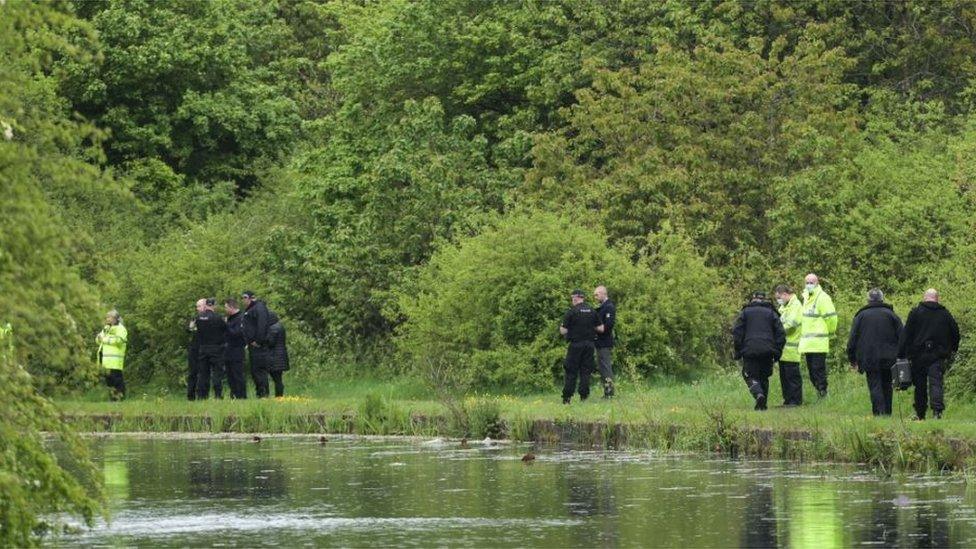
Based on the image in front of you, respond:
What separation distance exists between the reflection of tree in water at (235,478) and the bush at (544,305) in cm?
814

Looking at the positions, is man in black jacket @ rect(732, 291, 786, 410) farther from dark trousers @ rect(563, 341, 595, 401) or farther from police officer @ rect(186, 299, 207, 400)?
police officer @ rect(186, 299, 207, 400)

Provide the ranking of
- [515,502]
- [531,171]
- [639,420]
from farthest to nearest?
[531,171] < [639,420] < [515,502]

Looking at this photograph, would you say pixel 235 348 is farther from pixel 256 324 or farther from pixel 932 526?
pixel 932 526

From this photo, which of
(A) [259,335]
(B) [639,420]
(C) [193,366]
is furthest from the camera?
(C) [193,366]

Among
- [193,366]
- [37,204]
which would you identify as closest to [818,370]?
[193,366]

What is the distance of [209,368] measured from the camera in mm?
36812

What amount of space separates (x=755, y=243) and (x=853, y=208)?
2607 millimetres

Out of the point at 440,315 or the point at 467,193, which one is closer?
the point at 440,315


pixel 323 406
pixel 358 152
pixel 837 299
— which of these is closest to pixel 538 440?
pixel 323 406

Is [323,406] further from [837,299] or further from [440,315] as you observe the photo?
[837,299]

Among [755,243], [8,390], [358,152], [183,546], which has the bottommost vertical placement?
[183,546]

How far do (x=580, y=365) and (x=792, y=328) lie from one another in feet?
12.6

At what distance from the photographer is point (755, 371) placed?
2845 cm

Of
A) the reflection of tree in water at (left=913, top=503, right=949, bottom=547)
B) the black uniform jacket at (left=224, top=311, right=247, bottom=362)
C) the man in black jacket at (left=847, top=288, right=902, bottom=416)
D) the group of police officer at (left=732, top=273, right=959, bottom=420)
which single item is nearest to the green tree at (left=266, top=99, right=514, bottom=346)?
the black uniform jacket at (left=224, top=311, right=247, bottom=362)
